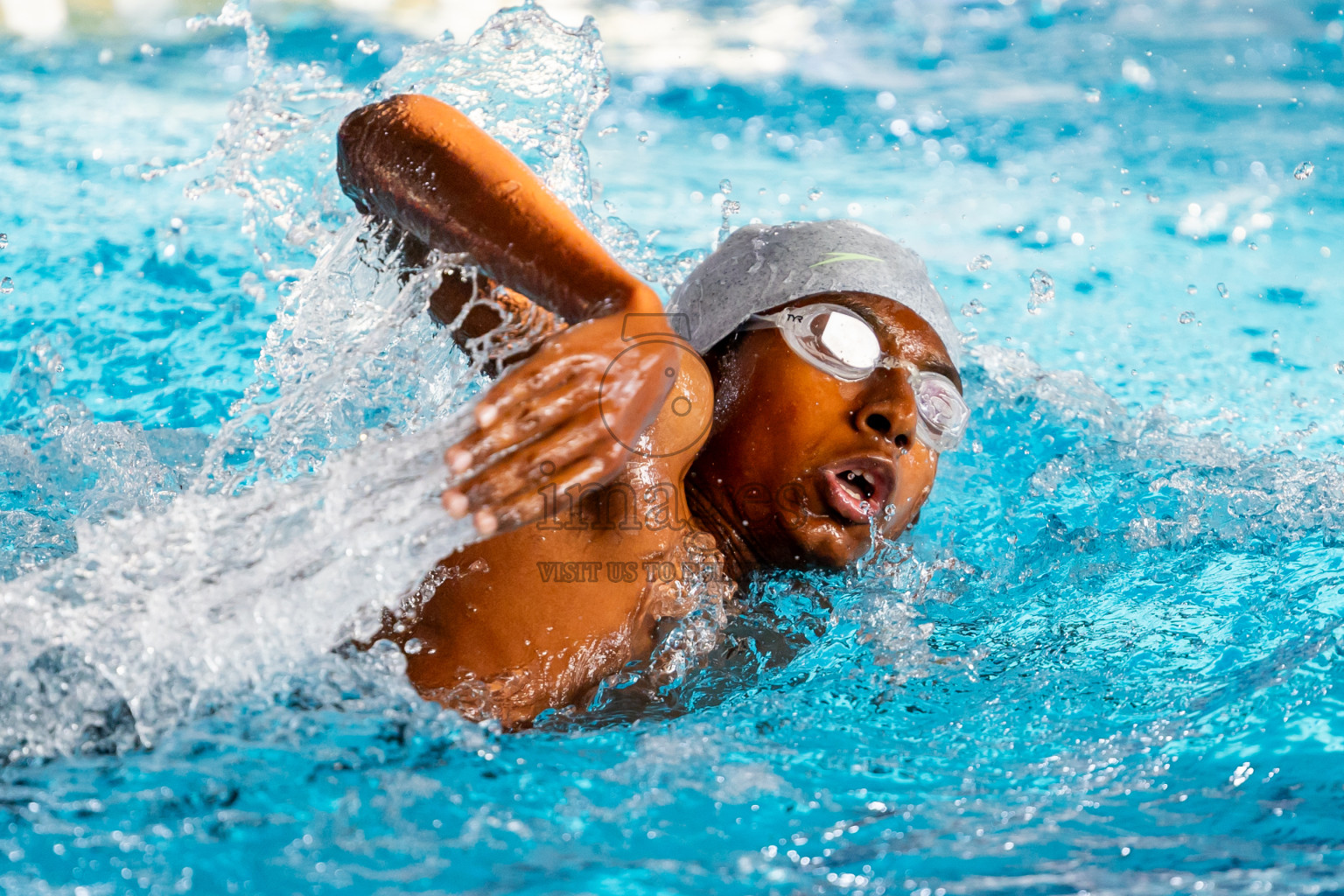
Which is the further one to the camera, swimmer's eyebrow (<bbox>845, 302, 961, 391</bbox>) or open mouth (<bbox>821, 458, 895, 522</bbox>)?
swimmer's eyebrow (<bbox>845, 302, 961, 391</bbox>)

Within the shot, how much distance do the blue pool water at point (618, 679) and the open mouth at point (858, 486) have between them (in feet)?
0.84

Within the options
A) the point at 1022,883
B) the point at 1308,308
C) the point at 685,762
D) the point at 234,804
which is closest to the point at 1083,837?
the point at 1022,883

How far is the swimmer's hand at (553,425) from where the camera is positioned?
1125mm

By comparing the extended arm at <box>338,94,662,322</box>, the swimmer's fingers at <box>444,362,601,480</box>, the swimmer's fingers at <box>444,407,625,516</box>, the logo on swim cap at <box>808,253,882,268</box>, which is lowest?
the swimmer's fingers at <box>444,407,625,516</box>

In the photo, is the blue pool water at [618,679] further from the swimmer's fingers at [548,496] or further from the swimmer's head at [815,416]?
the swimmer's head at [815,416]

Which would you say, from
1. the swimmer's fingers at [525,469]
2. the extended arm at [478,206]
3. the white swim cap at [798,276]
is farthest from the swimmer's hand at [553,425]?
the white swim cap at [798,276]

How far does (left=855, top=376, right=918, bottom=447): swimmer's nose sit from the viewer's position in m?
1.77

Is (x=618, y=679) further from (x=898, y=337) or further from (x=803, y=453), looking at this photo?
(x=898, y=337)

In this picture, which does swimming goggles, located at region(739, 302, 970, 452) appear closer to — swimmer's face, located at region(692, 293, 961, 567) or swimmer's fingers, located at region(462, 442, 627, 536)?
swimmer's face, located at region(692, 293, 961, 567)

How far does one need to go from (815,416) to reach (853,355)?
4.9 inches

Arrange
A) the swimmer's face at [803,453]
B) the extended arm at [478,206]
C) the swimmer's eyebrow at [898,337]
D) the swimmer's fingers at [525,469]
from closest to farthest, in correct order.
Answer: the swimmer's fingers at [525,469]
the extended arm at [478,206]
the swimmer's face at [803,453]
the swimmer's eyebrow at [898,337]

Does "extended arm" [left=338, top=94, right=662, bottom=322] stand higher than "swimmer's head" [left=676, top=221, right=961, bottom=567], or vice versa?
"extended arm" [left=338, top=94, right=662, bottom=322]

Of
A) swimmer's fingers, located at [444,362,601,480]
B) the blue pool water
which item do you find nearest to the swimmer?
swimmer's fingers, located at [444,362,601,480]

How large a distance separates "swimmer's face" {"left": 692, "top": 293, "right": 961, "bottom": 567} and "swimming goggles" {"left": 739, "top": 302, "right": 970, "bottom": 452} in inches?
0.6
